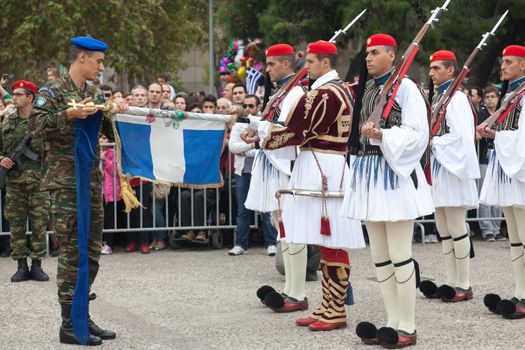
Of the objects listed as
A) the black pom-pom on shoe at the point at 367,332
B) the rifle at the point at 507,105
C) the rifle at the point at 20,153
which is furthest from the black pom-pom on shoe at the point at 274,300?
the rifle at the point at 20,153

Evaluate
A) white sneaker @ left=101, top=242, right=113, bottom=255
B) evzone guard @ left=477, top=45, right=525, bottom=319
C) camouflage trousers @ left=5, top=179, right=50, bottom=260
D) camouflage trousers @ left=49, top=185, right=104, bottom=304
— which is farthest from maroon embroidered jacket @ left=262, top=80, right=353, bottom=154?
white sneaker @ left=101, top=242, right=113, bottom=255

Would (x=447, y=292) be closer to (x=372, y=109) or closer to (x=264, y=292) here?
(x=264, y=292)

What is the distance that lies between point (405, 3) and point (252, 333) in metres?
11.7

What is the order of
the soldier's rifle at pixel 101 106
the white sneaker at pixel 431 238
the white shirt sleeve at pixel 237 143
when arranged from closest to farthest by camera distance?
the soldier's rifle at pixel 101 106, the white shirt sleeve at pixel 237 143, the white sneaker at pixel 431 238

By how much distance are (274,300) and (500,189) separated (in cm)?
208

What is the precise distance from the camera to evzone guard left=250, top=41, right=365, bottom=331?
7160 millimetres

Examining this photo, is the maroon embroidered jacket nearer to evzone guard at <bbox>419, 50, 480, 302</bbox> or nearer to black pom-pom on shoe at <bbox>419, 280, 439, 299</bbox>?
evzone guard at <bbox>419, 50, 480, 302</bbox>

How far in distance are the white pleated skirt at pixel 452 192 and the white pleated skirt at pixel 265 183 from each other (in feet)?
4.39

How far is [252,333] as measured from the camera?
7188mm

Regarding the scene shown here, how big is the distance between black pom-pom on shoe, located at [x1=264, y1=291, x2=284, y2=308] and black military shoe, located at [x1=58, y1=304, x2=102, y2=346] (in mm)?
1612

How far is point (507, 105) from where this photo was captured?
7926mm

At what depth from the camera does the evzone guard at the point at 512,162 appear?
25.7 ft

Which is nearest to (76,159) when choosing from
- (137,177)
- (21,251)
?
(21,251)

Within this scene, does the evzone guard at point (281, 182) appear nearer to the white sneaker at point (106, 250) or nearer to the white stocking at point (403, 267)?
the white stocking at point (403, 267)
